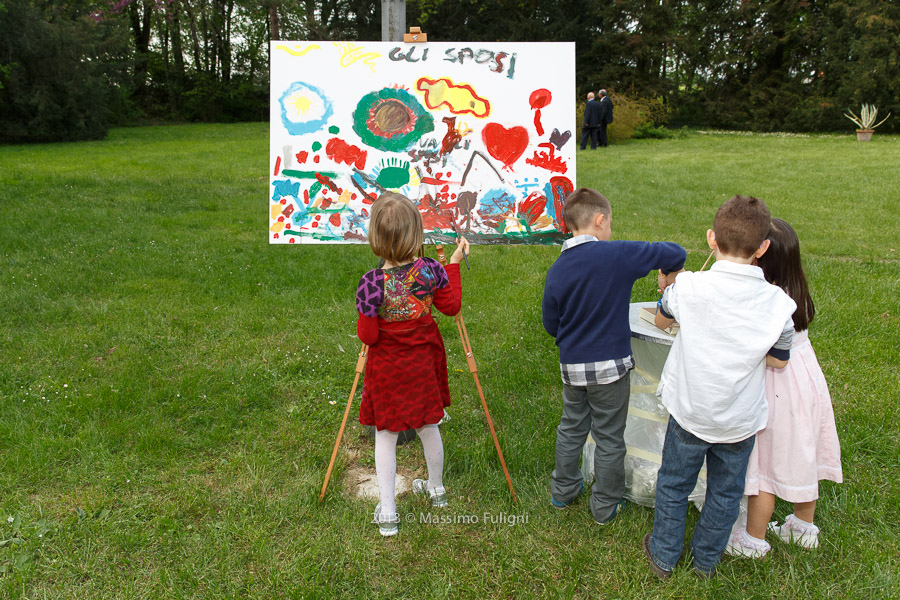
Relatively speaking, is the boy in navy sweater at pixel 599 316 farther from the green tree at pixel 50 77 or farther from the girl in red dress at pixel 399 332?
the green tree at pixel 50 77

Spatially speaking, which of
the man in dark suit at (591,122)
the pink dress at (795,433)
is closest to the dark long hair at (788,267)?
the pink dress at (795,433)

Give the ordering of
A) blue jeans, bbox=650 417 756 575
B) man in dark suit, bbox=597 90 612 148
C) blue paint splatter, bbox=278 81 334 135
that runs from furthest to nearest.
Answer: man in dark suit, bbox=597 90 612 148
blue paint splatter, bbox=278 81 334 135
blue jeans, bbox=650 417 756 575

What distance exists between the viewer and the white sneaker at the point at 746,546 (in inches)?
101

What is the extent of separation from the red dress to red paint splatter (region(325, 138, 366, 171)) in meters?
1.28

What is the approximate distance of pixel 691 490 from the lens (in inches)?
94.9

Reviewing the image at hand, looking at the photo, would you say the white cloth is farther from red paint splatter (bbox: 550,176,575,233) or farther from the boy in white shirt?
red paint splatter (bbox: 550,176,575,233)

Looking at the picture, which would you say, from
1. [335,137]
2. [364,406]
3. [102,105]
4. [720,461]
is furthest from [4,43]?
[720,461]

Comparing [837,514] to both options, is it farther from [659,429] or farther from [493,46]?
[493,46]

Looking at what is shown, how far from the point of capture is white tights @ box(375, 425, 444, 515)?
109 inches

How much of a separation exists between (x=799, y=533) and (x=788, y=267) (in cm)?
115

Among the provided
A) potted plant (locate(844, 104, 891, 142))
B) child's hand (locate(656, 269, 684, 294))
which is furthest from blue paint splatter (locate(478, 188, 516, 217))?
potted plant (locate(844, 104, 891, 142))

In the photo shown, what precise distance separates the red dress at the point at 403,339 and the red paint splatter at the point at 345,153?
50.5 inches

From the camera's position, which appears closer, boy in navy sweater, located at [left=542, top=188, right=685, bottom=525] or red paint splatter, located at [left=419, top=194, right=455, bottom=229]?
boy in navy sweater, located at [left=542, top=188, right=685, bottom=525]

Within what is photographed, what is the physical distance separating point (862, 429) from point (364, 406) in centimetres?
268
